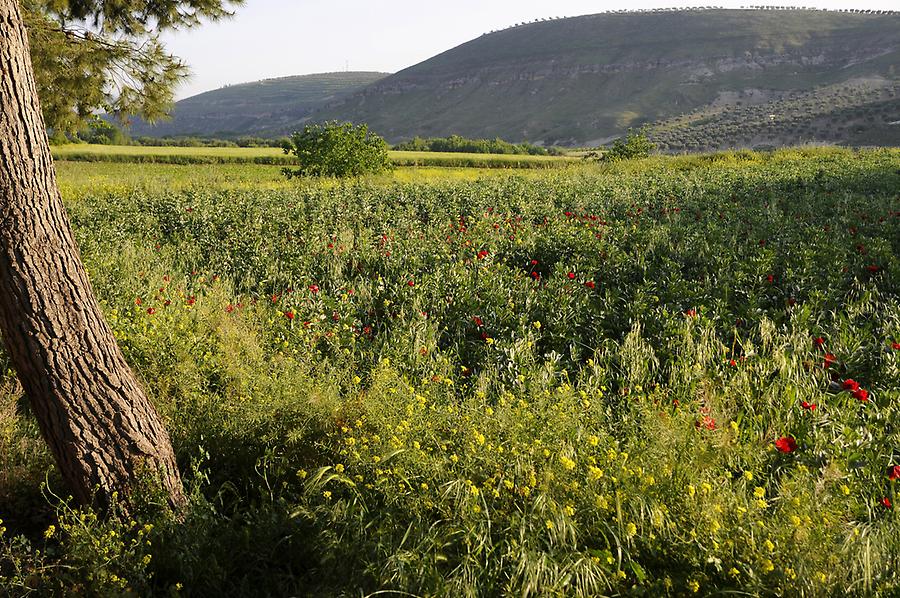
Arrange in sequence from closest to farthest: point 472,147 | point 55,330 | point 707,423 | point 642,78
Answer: point 55,330 → point 707,423 → point 472,147 → point 642,78

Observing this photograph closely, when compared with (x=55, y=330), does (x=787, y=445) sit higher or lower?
lower

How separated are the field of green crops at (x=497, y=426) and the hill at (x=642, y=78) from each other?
5947cm

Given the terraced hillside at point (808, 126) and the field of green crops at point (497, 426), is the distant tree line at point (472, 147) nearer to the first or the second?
the terraced hillside at point (808, 126)

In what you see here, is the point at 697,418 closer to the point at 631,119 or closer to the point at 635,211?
the point at 635,211

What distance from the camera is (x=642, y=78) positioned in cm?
12925

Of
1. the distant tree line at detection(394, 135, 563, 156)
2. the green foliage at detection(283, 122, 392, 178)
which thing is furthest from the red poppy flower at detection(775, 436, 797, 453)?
the distant tree line at detection(394, 135, 563, 156)

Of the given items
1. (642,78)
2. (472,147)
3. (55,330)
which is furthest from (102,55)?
(642,78)

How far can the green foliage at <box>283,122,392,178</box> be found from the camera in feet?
63.9

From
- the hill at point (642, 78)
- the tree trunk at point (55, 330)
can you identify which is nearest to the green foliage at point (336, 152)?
the tree trunk at point (55, 330)

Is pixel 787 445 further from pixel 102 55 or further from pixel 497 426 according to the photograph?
pixel 102 55

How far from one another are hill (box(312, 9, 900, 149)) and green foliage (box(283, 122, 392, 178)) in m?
48.2

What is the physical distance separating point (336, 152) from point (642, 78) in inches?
5031

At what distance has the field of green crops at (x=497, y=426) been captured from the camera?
7.47 feet

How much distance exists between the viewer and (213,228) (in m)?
8.92
